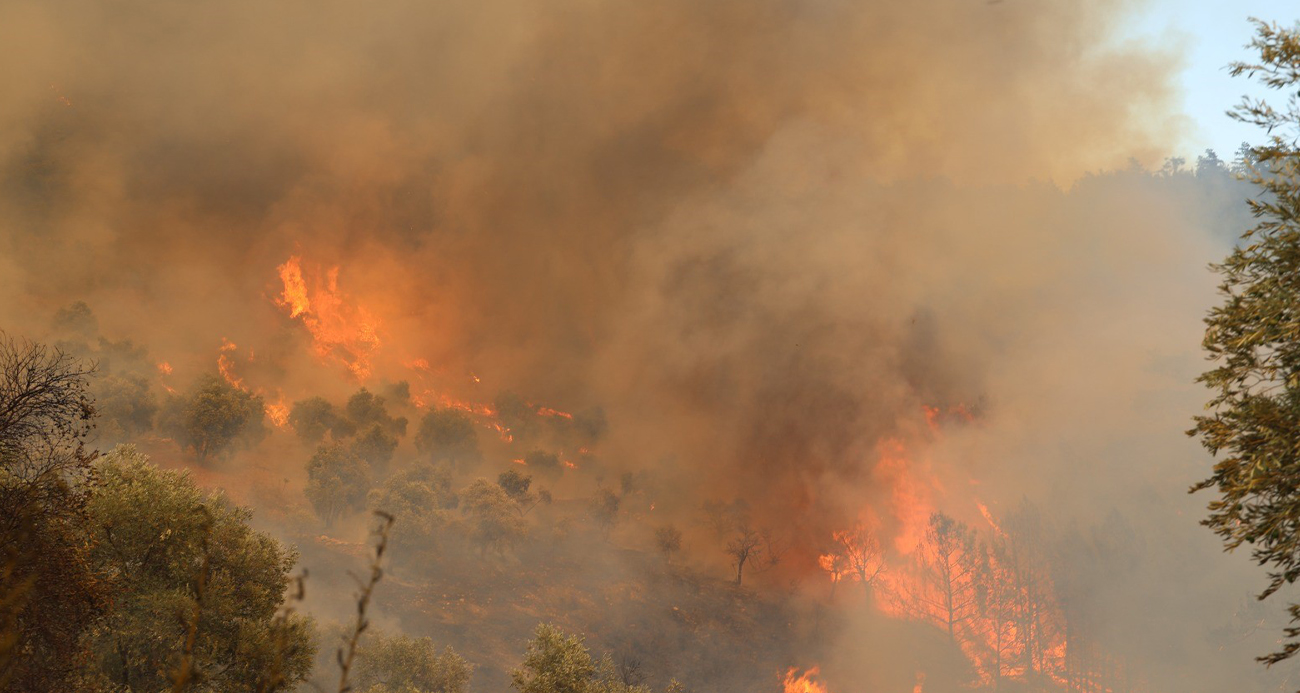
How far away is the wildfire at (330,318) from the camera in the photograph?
161 meters

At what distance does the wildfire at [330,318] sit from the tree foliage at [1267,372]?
162 m

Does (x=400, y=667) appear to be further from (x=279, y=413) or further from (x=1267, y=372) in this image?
(x=279, y=413)

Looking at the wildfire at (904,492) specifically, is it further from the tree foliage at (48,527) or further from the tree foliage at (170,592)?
the tree foliage at (48,527)

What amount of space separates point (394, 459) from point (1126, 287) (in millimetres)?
161108

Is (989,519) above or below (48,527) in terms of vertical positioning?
above

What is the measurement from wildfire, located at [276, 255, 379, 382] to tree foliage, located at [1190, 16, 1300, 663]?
16222cm

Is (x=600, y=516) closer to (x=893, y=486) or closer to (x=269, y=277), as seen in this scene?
(x=893, y=486)

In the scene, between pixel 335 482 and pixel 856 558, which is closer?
pixel 335 482

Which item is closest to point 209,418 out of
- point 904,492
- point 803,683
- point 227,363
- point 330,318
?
point 227,363

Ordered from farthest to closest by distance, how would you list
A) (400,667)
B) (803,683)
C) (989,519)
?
(989,519) < (803,683) < (400,667)

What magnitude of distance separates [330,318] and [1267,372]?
176 m

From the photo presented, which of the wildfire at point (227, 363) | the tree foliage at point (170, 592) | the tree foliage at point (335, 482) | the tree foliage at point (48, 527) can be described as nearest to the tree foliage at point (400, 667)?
the tree foliage at point (170, 592)

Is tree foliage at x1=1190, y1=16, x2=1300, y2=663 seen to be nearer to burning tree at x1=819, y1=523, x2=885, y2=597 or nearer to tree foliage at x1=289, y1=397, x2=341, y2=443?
burning tree at x1=819, y1=523, x2=885, y2=597

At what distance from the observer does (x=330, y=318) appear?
16700 centimetres
